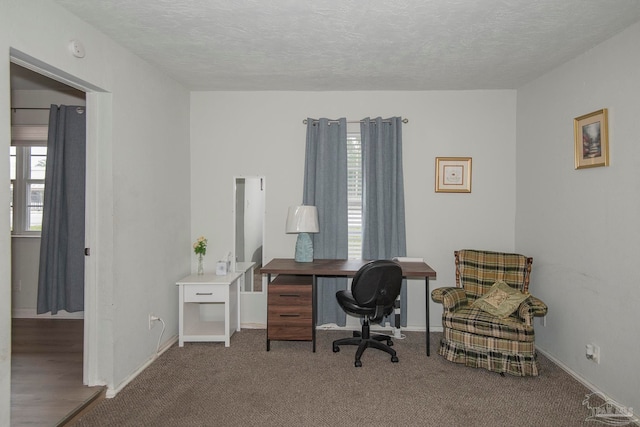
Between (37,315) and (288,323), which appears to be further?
(37,315)

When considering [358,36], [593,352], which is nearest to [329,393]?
[593,352]

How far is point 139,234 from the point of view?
3068 millimetres

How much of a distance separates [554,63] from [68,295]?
5023 mm

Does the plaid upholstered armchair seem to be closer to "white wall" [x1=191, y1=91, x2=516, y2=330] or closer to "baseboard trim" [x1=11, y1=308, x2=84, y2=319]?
"white wall" [x1=191, y1=91, x2=516, y2=330]

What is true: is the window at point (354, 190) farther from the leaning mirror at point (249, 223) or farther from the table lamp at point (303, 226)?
the leaning mirror at point (249, 223)

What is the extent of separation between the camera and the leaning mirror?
4.11 m

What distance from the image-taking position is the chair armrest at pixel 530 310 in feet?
9.69

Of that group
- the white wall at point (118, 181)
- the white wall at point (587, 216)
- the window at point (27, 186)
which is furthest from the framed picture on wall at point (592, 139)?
the window at point (27, 186)

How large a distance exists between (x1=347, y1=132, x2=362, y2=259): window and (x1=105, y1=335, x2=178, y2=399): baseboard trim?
1947 millimetres

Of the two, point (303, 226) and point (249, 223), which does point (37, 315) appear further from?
point (303, 226)

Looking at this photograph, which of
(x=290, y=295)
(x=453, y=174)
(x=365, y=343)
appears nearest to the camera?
(x=365, y=343)

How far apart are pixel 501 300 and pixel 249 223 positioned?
99.8 inches

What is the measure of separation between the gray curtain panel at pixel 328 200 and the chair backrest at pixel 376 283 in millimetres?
902

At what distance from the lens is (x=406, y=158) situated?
158 inches
